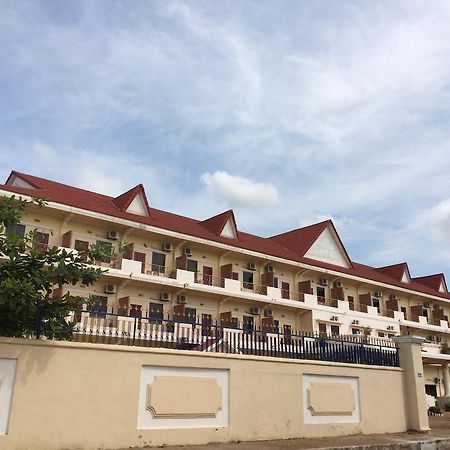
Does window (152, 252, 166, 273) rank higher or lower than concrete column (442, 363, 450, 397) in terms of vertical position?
higher

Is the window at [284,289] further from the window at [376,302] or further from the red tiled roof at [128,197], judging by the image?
the red tiled roof at [128,197]

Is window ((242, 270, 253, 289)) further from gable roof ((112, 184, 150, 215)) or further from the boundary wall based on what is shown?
the boundary wall

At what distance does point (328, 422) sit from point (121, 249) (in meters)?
15.3

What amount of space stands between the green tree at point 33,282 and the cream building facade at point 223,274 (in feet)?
37.2

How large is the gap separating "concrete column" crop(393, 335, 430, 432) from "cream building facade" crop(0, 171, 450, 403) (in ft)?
28.3

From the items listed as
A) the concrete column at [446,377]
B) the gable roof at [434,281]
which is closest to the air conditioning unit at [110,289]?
the concrete column at [446,377]

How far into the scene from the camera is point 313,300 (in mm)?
34969

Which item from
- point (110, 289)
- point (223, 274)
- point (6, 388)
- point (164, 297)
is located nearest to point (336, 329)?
point (223, 274)

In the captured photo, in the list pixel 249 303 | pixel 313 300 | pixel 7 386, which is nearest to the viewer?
pixel 7 386

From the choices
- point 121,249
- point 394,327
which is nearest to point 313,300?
point 394,327

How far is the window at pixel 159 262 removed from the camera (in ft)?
95.8

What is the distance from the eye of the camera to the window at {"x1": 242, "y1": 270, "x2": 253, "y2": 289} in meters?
33.4

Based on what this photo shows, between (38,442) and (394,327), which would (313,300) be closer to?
(394,327)

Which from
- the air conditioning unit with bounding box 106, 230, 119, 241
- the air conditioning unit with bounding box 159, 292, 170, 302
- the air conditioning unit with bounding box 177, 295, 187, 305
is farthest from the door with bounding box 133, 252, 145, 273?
the air conditioning unit with bounding box 177, 295, 187, 305
